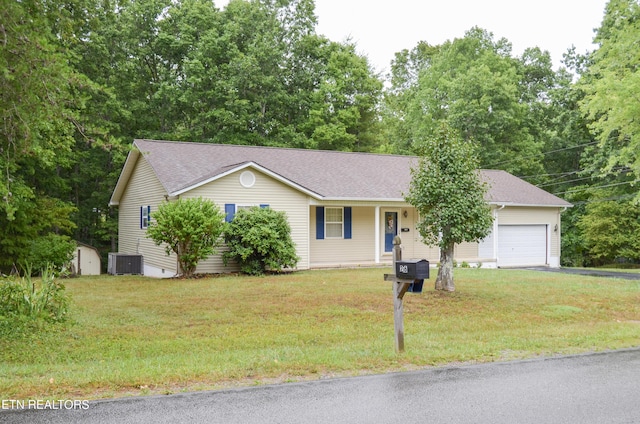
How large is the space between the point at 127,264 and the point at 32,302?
1161 cm

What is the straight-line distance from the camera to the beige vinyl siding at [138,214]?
18.8 meters

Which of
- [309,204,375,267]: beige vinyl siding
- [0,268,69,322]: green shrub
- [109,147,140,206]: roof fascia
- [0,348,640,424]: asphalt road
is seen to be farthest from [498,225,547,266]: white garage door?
[0,268,69,322]: green shrub

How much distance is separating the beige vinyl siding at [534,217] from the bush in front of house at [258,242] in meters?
11.1

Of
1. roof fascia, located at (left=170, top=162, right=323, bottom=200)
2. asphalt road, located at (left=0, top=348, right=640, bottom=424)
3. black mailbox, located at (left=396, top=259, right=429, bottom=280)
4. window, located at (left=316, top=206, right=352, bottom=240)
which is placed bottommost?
asphalt road, located at (left=0, top=348, right=640, bottom=424)

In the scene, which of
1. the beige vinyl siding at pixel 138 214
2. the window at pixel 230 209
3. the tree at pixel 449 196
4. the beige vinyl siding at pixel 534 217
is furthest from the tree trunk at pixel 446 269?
the beige vinyl siding at pixel 534 217

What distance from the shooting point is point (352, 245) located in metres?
21.3

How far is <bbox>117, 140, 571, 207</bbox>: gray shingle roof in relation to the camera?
18.8 m

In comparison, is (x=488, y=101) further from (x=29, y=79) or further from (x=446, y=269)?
(x=29, y=79)

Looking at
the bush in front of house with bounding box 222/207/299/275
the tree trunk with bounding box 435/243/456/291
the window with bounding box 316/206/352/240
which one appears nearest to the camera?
the tree trunk with bounding box 435/243/456/291

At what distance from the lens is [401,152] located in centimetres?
4003

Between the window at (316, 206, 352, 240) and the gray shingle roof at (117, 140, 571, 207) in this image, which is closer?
the gray shingle roof at (117, 140, 571, 207)

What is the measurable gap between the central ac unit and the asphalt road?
52.9 ft

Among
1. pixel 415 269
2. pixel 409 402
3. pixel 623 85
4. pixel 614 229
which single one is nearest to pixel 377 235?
pixel 623 85

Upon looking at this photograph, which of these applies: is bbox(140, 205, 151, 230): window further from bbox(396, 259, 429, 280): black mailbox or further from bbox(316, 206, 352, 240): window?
bbox(396, 259, 429, 280): black mailbox
